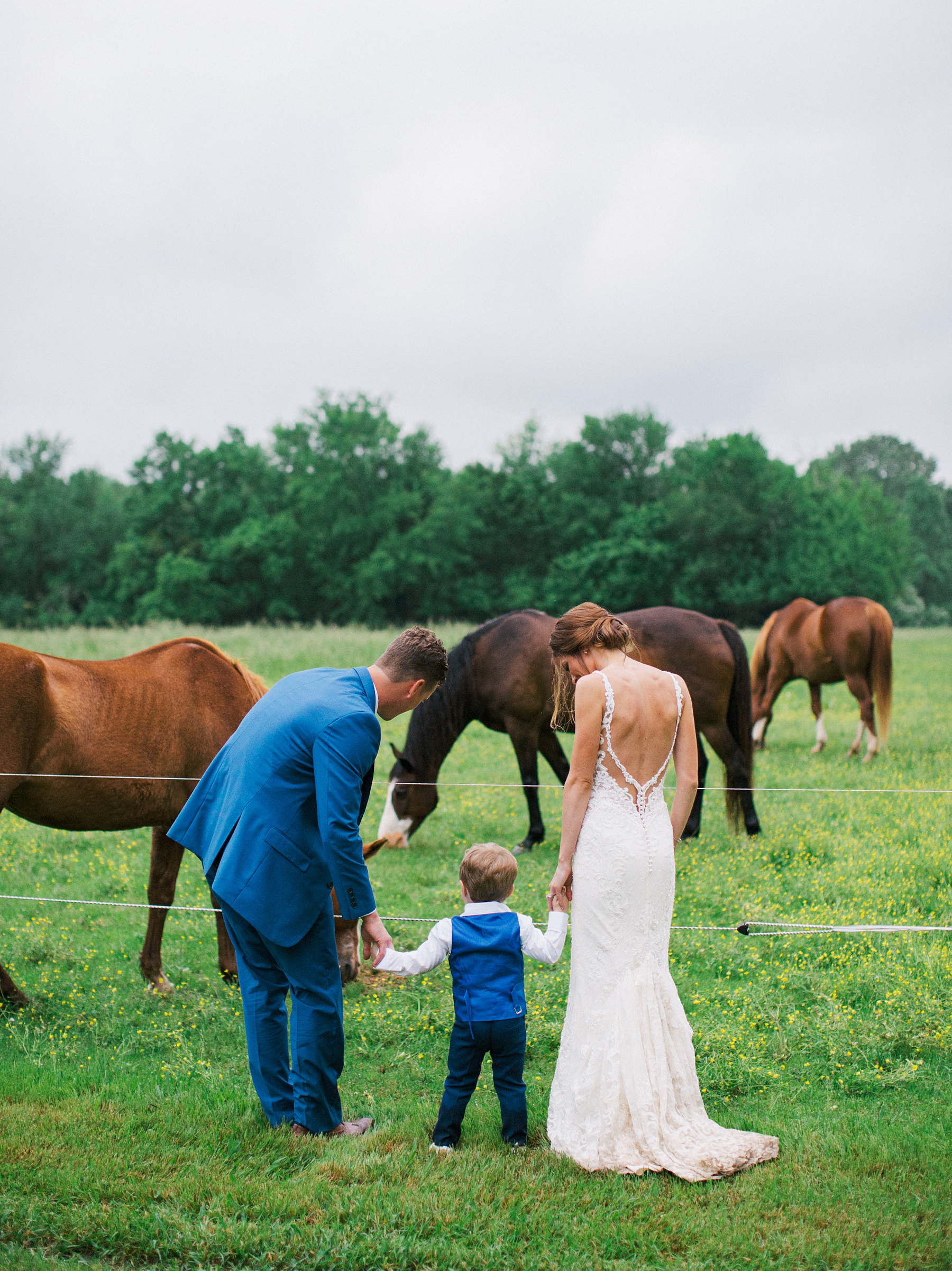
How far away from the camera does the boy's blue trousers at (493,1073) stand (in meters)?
3.41

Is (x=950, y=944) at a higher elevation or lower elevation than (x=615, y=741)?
lower

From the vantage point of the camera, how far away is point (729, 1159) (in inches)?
132

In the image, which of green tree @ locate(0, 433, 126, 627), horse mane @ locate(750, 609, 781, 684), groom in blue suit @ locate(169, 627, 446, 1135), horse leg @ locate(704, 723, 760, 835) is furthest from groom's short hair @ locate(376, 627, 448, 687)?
green tree @ locate(0, 433, 126, 627)

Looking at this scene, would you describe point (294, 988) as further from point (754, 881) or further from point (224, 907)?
point (754, 881)

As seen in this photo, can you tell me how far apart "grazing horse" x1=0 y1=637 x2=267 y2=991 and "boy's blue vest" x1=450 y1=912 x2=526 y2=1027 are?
2.26 meters

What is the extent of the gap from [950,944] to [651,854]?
3.37 metres

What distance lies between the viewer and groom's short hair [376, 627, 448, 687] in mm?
3510

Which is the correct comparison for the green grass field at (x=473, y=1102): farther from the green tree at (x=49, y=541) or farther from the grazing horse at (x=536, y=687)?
the green tree at (x=49, y=541)

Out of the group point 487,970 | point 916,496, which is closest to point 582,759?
point 487,970

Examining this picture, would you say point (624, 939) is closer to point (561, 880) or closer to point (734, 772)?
point (561, 880)

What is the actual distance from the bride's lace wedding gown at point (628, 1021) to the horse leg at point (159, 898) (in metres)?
2.97

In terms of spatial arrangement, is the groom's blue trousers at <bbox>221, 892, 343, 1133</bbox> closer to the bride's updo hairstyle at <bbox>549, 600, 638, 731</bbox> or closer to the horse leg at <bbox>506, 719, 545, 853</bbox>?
the bride's updo hairstyle at <bbox>549, 600, 638, 731</bbox>

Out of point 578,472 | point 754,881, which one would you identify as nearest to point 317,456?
point 578,472

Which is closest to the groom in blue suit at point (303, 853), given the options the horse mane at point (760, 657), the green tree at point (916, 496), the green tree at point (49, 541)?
the horse mane at point (760, 657)
